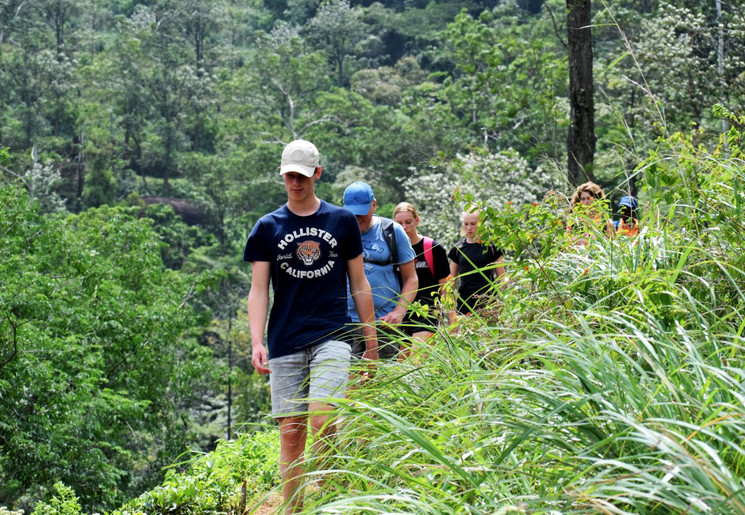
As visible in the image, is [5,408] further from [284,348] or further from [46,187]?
[46,187]

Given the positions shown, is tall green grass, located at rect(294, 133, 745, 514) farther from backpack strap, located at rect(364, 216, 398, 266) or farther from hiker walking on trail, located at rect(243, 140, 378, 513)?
backpack strap, located at rect(364, 216, 398, 266)

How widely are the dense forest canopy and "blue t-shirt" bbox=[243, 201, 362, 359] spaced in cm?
49

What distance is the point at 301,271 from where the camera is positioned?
12.0 ft

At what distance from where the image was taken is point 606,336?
7.81 feet

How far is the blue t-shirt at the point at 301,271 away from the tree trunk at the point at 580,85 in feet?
16.3

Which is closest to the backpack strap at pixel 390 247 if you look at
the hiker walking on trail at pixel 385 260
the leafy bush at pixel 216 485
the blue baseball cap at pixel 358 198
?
Answer: the hiker walking on trail at pixel 385 260

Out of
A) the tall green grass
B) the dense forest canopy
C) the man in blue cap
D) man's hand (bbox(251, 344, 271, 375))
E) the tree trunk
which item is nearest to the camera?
the tall green grass

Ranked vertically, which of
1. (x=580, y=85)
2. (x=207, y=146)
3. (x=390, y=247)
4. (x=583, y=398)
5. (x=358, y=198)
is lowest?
(x=583, y=398)

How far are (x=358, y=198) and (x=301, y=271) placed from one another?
92 cm

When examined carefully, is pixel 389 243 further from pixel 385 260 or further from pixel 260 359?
pixel 260 359

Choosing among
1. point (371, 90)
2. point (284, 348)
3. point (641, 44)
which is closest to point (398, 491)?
point (284, 348)

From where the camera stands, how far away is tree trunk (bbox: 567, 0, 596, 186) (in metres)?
8.23

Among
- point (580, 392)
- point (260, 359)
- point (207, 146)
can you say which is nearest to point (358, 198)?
point (260, 359)

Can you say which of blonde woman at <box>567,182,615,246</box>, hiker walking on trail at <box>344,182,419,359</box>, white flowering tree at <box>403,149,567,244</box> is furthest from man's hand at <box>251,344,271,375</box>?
white flowering tree at <box>403,149,567,244</box>
